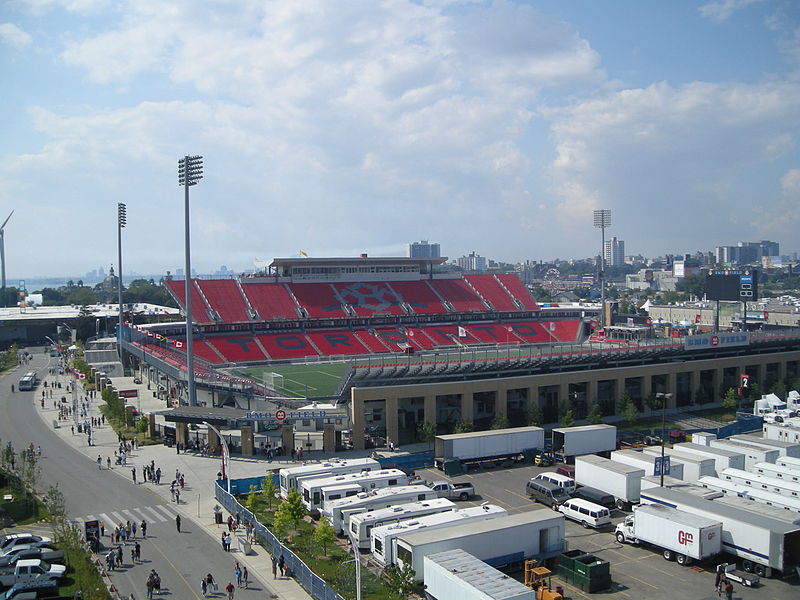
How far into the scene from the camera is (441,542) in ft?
84.9

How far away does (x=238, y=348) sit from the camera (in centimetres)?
8225

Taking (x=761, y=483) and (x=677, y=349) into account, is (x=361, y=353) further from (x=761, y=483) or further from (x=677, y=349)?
(x=761, y=483)

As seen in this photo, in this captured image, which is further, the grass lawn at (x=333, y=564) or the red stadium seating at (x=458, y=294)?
the red stadium seating at (x=458, y=294)

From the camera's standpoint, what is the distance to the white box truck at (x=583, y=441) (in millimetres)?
43719

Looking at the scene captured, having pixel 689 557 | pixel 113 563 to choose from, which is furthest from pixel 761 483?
pixel 113 563

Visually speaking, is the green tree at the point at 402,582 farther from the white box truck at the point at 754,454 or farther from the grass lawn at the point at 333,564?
the white box truck at the point at 754,454

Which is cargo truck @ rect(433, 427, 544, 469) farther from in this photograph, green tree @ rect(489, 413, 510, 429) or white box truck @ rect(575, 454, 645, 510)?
white box truck @ rect(575, 454, 645, 510)

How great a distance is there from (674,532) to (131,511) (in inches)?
1014

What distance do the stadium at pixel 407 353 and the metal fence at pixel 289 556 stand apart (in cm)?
1484

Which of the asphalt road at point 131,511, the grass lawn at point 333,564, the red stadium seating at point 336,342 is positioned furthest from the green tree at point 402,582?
the red stadium seating at point 336,342

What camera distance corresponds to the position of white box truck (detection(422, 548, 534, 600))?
22.1 metres

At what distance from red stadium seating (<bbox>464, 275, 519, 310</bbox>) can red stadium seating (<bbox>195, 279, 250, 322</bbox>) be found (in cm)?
3731

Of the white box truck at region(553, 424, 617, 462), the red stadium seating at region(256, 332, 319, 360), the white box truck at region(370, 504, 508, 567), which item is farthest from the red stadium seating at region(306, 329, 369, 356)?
the white box truck at region(370, 504, 508, 567)

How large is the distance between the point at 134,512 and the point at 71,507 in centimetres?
359
